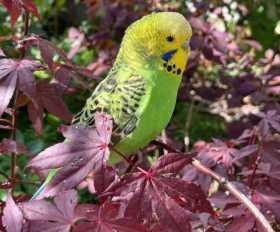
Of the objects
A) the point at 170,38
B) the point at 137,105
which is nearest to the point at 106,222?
the point at 137,105

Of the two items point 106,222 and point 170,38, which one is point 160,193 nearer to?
point 106,222

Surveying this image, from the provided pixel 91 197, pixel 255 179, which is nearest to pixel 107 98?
pixel 255 179

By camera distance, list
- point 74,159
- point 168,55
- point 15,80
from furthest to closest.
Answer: point 168,55, point 15,80, point 74,159

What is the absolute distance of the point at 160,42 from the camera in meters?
1.18

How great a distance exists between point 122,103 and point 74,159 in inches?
11.6

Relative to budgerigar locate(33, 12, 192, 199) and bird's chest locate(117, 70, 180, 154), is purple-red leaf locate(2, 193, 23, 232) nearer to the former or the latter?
budgerigar locate(33, 12, 192, 199)

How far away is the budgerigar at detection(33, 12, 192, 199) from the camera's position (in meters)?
1.19

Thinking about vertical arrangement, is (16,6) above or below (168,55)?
above

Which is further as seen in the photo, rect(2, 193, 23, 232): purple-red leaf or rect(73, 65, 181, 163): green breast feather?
rect(73, 65, 181, 163): green breast feather

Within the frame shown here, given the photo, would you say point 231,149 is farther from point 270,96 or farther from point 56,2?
point 56,2

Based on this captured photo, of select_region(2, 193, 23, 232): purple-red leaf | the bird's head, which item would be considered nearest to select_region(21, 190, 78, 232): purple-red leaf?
select_region(2, 193, 23, 232): purple-red leaf

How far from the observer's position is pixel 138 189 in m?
0.94

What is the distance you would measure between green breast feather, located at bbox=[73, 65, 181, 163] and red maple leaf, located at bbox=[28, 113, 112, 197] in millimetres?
221

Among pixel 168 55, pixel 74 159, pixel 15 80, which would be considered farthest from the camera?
pixel 168 55
